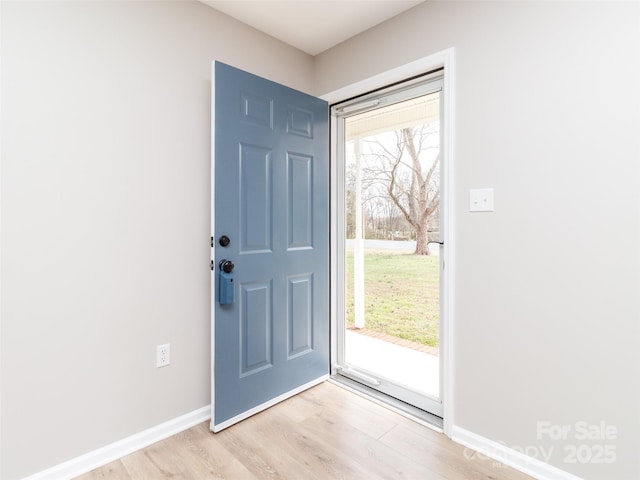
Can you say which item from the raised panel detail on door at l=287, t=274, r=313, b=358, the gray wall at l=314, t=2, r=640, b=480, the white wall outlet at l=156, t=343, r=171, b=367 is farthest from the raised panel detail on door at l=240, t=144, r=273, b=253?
the gray wall at l=314, t=2, r=640, b=480

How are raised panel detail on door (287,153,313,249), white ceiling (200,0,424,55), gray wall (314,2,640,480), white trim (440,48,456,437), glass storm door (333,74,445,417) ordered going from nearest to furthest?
gray wall (314,2,640,480), white trim (440,48,456,437), white ceiling (200,0,424,55), glass storm door (333,74,445,417), raised panel detail on door (287,153,313,249)

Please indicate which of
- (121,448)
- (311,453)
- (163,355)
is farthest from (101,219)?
(311,453)

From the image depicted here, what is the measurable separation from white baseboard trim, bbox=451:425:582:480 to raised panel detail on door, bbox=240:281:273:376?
45.6 inches

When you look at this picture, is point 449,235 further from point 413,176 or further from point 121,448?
point 121,448

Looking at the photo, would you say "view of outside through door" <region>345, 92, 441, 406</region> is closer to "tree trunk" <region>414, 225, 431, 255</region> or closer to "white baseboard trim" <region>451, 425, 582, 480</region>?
"tree trunk" <region>414, 225, 431, 255</region>

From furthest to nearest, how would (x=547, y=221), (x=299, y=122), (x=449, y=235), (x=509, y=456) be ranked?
(x=299, y=122), (x=449, y=235), (x=509, y=456), (x=547, y=221)

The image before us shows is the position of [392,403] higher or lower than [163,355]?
lower

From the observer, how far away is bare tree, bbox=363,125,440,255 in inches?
85.4

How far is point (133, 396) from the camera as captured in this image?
A: 1775 millimetres

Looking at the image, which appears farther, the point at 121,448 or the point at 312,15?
the point at 312,15

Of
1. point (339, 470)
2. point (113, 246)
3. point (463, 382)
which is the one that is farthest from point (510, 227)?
point (113, 246)

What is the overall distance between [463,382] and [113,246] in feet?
6.36

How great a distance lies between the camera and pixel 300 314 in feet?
7.75

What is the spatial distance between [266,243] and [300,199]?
0.41 meters
